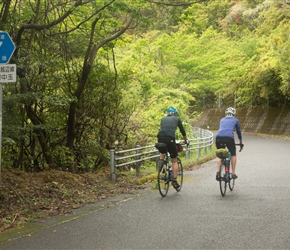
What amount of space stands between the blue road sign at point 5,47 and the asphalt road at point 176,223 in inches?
111

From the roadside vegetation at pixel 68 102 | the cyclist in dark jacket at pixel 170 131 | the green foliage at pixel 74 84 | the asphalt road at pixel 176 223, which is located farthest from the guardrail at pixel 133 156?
the cyclist in dark jacket at pixel 170 131

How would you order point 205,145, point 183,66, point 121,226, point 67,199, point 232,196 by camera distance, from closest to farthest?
point 121,226, point 67,199, point 232,196, point 205,145, point 183,66

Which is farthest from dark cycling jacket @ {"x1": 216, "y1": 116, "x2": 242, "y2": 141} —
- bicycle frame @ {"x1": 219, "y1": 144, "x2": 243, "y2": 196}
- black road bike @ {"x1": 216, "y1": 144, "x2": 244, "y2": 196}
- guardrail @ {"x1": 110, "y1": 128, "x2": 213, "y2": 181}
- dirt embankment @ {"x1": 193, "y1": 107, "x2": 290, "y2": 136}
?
dirt embankment @ {"x1": 193, "y1": 107, "x2": 290, "y2": 136}

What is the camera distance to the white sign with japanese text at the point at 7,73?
738cm

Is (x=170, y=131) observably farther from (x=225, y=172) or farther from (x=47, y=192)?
(x=47, y=192)

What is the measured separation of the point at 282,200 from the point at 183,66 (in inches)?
996

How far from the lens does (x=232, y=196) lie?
1041 cm

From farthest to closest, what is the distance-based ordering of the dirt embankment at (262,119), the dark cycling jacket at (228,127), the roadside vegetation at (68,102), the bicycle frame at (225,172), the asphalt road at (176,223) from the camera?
the dirt embankment at (262,119), the dark cycling jacket at (228,127), the bicycle frame at (225,172), the roadside vegetation at (68,102), the asphalt road at (176,223)

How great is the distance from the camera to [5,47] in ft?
25.0

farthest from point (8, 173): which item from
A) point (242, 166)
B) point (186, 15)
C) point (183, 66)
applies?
point (183, 66)

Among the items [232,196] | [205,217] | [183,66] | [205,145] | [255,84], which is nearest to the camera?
[205,217]

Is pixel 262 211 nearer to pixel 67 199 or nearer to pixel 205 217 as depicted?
pixel 205 217

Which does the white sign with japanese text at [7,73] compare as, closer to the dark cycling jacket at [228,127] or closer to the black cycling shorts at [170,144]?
the black cycling shorts at [170,144]

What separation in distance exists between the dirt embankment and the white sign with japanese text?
38259mm
